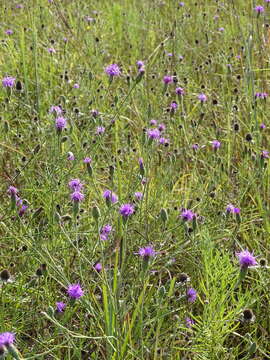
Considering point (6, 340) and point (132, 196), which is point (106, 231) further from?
point (6, 340)

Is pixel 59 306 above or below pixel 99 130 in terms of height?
below

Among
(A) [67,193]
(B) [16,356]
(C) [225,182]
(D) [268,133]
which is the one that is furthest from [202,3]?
(B) [16,356]

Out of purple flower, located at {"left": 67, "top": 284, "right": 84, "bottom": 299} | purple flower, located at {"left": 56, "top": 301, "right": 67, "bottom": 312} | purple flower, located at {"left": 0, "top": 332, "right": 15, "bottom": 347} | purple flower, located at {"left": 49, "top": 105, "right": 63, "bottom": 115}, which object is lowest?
purple flower, located at {"left": 56, "top": 301, "right": 67, "bottom": 312}

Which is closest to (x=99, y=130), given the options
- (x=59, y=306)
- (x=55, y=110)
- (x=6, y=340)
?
(x=55, y=110)

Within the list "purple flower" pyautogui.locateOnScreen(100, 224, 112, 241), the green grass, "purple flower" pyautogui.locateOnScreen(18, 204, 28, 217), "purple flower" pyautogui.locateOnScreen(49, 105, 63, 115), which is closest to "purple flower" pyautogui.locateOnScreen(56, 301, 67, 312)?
the green grass

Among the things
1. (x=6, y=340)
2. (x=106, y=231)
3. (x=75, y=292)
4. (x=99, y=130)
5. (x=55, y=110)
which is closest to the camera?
(x=6, y=340)

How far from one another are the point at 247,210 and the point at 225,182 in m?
0.16

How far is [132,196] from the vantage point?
1.44 meters

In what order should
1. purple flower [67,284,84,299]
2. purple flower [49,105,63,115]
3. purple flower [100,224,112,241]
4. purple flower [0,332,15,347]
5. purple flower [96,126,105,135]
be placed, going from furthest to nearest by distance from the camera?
purple flower [96,126,105,135] → purple flower [49,105,63,115] → purple flower [100,224,112,241] → purple flower [67,284,84,299] → purple flower [0,332,15,347]

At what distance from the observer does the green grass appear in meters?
1.08

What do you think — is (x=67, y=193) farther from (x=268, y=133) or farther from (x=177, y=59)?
(x=177, y=59)

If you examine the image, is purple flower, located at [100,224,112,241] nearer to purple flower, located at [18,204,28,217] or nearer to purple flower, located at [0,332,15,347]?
purple flower, located at [18,204,28,217]

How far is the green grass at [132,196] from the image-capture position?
3.54 ft

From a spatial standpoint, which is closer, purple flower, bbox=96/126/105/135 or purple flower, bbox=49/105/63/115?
purple flower, bbox=49/105/63/115
